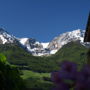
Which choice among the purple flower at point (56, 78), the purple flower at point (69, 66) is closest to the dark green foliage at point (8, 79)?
the purple flower at point (56, 78)

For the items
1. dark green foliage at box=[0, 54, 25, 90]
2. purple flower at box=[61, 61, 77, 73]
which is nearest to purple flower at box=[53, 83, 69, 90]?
purple flower at box=[61, 61, 77, 73]

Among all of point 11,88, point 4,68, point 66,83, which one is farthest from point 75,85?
point 4,68

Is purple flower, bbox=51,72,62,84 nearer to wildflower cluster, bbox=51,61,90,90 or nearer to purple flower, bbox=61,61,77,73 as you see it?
wildflower cluster, bbox=51,61,90,90

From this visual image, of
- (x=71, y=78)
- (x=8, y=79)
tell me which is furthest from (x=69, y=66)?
(x=8, y=79)

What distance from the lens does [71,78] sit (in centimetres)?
349

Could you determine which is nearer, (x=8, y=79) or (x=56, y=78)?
(x=56, y=78)

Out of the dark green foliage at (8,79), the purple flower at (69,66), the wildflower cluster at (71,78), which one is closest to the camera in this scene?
the wildflower cluster at (71,78)

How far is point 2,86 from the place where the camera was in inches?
1076

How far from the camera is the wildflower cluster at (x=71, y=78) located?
11.3 feet

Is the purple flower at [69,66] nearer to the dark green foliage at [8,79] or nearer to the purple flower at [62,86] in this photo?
the purple flower at [62,86]

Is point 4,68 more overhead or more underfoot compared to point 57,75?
more overhead

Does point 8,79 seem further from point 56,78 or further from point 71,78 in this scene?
point 71,78

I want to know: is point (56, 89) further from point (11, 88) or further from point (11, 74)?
point (11, 74)

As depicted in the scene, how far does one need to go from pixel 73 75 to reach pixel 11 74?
30.7 meters
